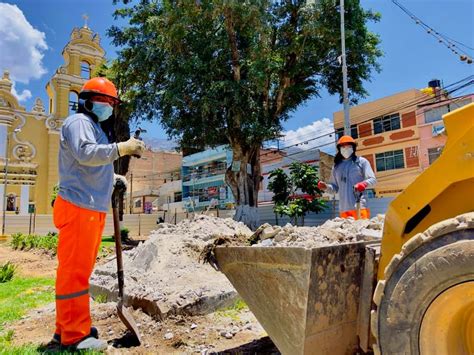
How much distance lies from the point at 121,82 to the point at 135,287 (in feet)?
40.8

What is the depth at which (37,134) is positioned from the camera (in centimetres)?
2736

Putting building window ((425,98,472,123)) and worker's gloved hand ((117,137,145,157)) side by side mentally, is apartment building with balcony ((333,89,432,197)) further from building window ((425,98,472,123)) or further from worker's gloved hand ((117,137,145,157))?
worker's gloved hand ((117,137,145,157))

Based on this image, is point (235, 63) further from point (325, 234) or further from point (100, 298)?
point (325, 234)

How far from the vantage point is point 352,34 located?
12.7 meters

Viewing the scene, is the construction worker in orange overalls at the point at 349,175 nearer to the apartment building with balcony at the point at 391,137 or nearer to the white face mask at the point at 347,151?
the white face mask at the point at 347,151

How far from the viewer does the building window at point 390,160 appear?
828 inches

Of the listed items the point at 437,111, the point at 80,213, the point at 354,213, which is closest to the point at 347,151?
the point at 354,213

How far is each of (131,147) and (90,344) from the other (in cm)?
136

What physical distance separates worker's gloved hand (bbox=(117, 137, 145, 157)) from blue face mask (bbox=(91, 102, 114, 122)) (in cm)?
40

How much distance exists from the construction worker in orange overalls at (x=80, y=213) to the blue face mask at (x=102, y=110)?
0.25 ft

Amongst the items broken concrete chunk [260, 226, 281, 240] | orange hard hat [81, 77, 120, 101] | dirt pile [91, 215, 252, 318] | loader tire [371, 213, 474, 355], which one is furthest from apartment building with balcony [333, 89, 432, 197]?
loader tire [371, 213, 474, 355]

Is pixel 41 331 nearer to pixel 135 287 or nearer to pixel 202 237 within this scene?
pixel 135 287

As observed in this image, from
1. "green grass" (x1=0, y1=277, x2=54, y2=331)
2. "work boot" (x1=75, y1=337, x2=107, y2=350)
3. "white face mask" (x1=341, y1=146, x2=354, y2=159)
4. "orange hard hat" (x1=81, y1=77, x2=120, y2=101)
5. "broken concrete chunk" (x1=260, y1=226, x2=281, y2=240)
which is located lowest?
"green grass" (x1=0, y1=277, x2=54, y2=331)

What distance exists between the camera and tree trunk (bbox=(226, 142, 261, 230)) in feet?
44.7
